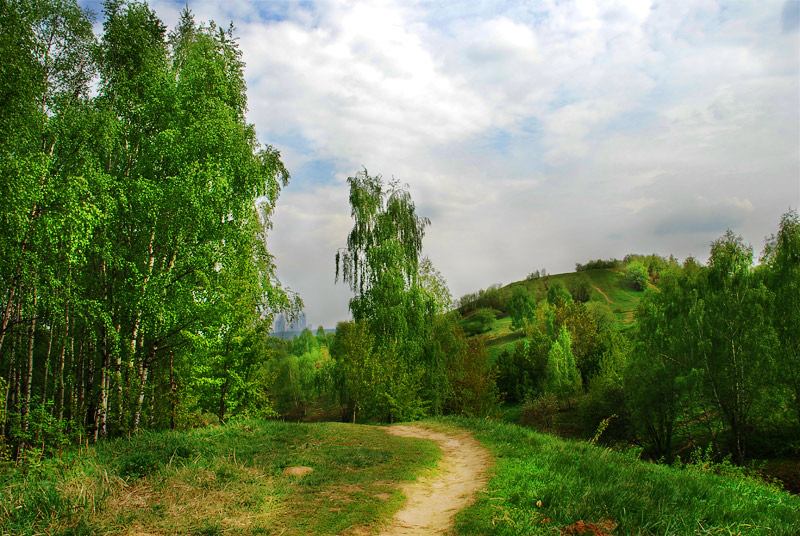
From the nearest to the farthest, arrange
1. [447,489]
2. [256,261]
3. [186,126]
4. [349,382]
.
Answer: [447,489], [186,126], [256,261], [349,382]

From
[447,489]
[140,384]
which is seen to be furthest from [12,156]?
[447,489]

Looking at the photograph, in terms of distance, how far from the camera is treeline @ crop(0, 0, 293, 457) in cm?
1094

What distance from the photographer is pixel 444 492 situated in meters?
8.33

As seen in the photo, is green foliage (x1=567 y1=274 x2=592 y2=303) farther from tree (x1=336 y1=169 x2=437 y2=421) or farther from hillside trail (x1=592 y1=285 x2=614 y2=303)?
tree (x1=336 y1=169 x2=437 y2=421)

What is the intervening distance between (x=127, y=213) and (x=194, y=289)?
346cm

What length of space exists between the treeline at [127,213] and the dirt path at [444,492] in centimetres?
842

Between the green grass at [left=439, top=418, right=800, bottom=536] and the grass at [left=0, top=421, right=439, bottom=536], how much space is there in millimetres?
1822

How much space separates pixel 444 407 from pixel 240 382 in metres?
17.1

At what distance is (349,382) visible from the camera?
2295 cm

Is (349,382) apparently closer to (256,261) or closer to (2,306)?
(256,261)

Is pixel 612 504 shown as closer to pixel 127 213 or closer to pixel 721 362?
pixel 127 213

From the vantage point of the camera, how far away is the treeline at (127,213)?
1094 cm

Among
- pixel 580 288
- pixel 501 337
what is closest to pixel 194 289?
pixel 501 337

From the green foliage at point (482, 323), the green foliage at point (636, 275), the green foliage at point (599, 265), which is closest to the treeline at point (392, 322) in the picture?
the green foliage at point (482, 323)
